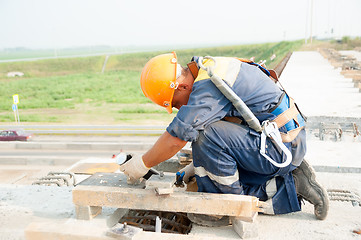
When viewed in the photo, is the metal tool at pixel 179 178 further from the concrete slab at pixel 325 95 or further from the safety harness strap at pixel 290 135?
the concrete slab at pixel 325 95

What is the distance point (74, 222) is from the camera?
3.30m

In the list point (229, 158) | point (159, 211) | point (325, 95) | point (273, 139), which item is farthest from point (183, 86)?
point (325, 95)

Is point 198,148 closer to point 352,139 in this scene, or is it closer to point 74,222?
point 74,222

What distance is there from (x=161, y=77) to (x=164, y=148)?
66 centimetres

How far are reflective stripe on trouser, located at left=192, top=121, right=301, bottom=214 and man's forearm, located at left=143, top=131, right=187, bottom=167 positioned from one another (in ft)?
0.57

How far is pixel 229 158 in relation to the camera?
10.0 feet

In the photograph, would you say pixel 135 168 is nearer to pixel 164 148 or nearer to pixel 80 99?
pixel 164 148

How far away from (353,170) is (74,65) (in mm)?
95388

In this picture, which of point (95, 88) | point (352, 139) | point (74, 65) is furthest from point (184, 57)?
point (352, 139)

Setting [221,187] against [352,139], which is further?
[352,139]

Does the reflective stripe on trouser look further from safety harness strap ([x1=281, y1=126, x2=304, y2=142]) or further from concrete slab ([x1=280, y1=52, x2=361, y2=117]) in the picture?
concrete slab ([x1=280, y1=52, x2=361, y2=117])

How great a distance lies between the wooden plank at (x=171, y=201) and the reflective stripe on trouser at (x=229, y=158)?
133 mm

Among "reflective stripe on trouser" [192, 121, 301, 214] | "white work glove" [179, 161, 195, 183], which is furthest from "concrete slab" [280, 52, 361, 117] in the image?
"reflective stripe on trouser" [192, 121, 301, 214]

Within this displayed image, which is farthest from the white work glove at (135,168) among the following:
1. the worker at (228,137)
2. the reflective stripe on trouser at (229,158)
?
the reflective stripe on trouser at (229,158)
